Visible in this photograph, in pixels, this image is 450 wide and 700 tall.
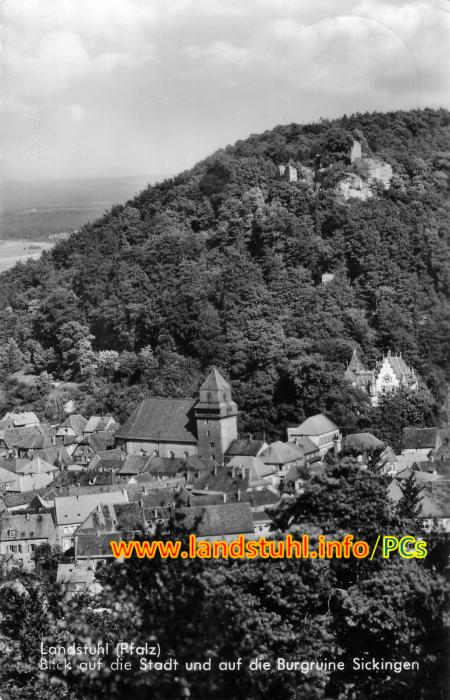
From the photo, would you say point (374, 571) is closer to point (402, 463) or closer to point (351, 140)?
point (402, 463)

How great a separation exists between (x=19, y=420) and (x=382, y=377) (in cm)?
1925

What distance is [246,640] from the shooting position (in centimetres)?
1218

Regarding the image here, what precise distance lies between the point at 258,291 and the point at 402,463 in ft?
52.8

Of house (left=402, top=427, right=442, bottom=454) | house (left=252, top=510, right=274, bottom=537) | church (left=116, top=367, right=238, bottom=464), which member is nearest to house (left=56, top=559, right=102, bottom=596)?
house (left=252, top=510, right=274, bottom=537)

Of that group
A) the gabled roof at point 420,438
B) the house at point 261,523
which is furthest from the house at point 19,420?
the house at point 261,523

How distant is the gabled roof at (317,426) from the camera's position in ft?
124

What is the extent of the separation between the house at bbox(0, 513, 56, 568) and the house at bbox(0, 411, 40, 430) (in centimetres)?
1801

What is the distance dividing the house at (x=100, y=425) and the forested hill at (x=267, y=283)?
3.58 feet

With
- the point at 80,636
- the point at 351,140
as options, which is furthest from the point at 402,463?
the point at 351,140

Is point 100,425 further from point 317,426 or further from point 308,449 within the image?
point 308,449

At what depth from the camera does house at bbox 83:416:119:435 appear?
143 ft

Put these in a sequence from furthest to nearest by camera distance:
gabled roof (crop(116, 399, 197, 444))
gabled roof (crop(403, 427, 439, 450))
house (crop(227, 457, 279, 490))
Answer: gabled roof (crop(116, 399, 197, 444)), gabled roof (crop(403, 427, 439, 450)), house (crop(227, 457, 279, 490))

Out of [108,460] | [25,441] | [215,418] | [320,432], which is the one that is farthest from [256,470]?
[25,441]

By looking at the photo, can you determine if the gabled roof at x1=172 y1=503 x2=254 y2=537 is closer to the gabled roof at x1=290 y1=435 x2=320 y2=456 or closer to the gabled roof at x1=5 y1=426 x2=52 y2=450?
the gabled roof at x1=290 y1=435 x2=320 y2=456
